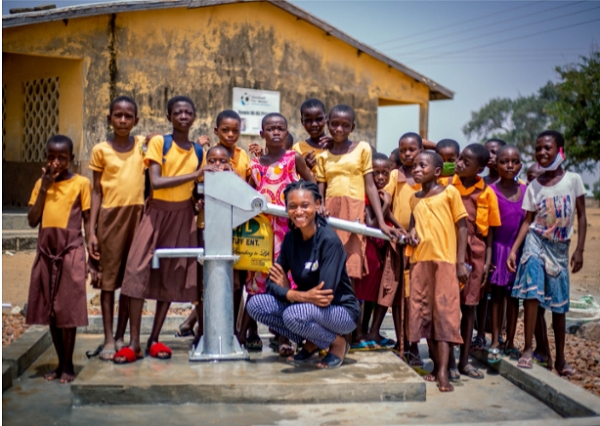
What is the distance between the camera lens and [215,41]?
12281mm

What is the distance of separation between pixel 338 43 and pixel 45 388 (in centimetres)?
1078

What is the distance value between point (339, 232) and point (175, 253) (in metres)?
1.14

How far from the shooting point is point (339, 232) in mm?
4672

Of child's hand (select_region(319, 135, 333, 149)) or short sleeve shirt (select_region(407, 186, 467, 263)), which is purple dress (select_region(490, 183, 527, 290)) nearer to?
short sleeve shirt (select_region(407, 186, 467, 263))

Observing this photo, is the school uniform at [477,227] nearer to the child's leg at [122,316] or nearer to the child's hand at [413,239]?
the child's hand at [413,239]

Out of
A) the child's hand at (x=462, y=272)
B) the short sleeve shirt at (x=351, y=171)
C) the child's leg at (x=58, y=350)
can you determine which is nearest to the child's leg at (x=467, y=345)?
the child's hand at (x=462, y=272)

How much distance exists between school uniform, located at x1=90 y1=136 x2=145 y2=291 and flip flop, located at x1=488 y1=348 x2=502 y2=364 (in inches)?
97.9

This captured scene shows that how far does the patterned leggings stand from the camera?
398 centimetres

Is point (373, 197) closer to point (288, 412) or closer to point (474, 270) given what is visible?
point (474, 270)

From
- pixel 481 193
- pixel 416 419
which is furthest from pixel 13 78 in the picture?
pixel 416 419

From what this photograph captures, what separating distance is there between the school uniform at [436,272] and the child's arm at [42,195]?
220 centimetres

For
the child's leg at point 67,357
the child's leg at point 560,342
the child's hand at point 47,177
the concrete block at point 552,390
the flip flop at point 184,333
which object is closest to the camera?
the concrete block at point 552,390

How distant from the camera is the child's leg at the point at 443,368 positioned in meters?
4.13

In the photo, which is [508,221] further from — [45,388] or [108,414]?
[45,388]
